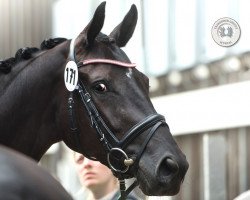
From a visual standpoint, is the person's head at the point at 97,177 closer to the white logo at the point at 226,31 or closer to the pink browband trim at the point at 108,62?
the pink browband trim at the point at 108,62

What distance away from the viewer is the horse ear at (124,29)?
4027mm

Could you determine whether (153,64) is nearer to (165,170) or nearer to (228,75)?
(228,75)

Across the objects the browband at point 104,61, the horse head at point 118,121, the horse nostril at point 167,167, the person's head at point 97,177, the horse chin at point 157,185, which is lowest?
the person's head at point 97,177

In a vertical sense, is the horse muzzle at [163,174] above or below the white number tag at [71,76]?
below

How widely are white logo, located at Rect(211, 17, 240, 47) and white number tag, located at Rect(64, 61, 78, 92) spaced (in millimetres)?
2250

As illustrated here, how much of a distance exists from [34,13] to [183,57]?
5.86ft

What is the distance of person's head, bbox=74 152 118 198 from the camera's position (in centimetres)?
442

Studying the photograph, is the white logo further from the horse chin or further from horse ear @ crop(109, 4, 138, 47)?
the horse chin

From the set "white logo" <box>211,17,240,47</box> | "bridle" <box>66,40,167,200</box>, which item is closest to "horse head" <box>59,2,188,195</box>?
"bridle" <box>66,40,167,200</box>

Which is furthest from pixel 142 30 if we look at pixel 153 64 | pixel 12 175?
pixel 12 175

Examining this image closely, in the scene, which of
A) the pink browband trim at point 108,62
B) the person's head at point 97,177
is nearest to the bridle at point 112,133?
the pink browband trim at point 108,62

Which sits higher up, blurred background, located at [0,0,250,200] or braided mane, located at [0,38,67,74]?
braided mane, located at [0,38,67,74]

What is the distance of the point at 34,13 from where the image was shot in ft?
23.3

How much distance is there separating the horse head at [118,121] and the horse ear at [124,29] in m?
0.17
